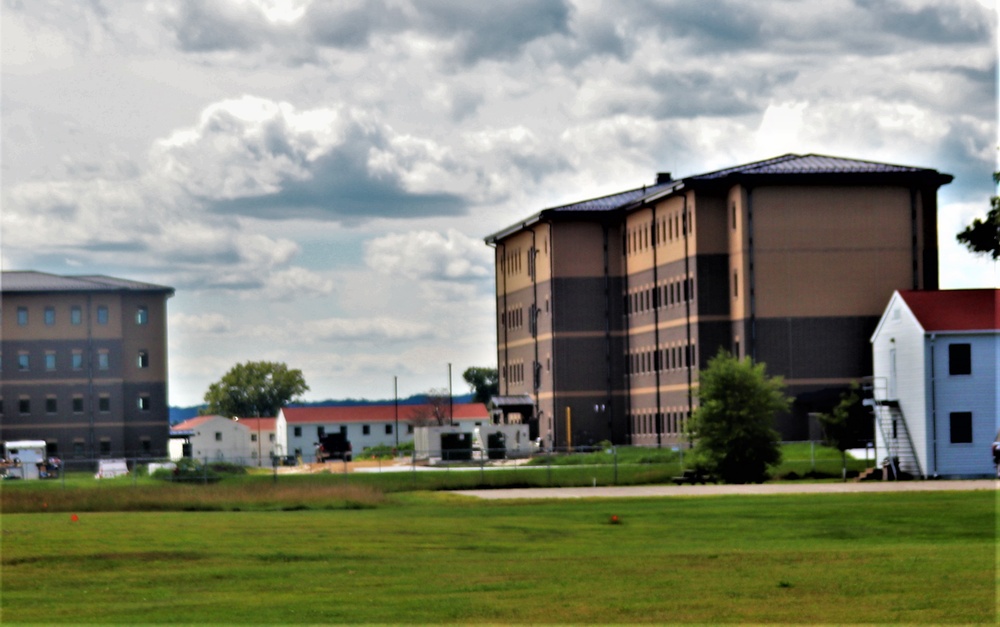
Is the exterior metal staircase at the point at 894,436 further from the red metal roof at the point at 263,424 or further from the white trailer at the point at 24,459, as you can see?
the red metal roof at the point at 263,424

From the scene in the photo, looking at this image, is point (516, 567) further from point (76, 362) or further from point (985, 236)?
point (76, 362)

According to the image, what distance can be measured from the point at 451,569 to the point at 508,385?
380 feet

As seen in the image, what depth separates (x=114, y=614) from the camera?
72.3 feet

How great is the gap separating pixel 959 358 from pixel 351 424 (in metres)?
100

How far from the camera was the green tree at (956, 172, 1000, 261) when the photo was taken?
62.8 metres

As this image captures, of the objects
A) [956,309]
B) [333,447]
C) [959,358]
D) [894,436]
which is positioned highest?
[956,309]

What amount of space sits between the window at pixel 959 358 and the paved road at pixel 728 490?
588 centimetres

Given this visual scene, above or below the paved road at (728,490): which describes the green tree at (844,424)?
above

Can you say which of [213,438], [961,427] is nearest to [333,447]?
[213,438]

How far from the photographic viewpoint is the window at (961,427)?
71562 millimetres

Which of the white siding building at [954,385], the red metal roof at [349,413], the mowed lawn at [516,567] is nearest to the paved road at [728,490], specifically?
the white siding building at [954,385]

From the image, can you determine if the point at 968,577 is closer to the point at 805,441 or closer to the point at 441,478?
the point at 441,478

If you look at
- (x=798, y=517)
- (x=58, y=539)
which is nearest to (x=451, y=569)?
(x=58, y=539)

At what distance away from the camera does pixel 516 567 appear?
91.6ft
